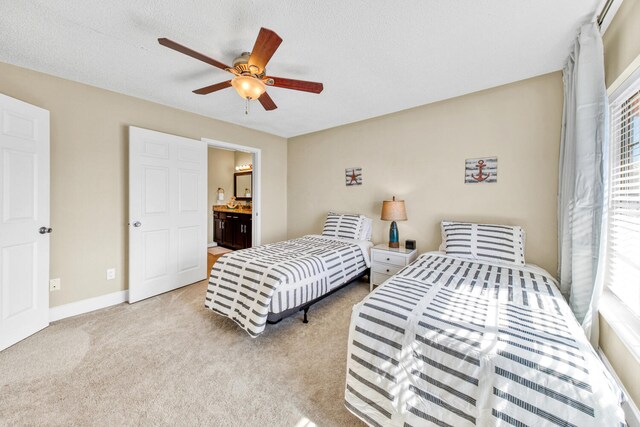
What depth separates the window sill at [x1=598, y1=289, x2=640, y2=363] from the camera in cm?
128

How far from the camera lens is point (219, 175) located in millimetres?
6105

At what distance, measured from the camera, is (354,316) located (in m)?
1.45

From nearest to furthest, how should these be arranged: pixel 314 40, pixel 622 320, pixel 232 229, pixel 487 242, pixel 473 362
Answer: pixel 473 362
pixel 622 320
pixel 314 40
pixel 487 242
pixel 232 229

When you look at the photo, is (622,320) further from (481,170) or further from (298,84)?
(298,84)

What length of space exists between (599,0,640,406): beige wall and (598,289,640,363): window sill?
52mm

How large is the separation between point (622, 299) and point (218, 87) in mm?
3229

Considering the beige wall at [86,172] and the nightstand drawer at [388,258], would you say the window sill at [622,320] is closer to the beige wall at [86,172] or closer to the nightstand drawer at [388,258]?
the nightstand drawer at [388,258]

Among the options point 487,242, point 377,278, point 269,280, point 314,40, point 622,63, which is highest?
point 314,40

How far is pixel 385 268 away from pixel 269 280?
1.55 m

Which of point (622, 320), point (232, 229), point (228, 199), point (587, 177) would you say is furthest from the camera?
point (228, 199)

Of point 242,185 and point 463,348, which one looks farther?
point 242,185

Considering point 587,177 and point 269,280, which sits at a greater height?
point 587,177

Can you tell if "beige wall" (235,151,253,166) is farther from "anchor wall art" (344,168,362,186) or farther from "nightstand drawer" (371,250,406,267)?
"nightstand drawer" (371,250,406,267)

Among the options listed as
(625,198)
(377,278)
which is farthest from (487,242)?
(377,278)
